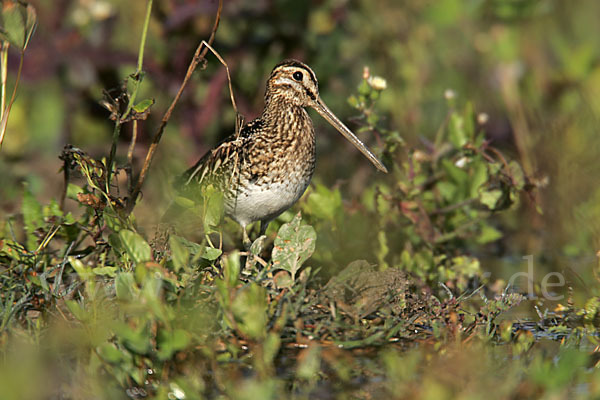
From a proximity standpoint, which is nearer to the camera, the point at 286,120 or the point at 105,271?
the point at 105,271

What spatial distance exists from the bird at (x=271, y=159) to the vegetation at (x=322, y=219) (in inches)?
9.2

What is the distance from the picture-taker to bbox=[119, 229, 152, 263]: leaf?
3.10 metres

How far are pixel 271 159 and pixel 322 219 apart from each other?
56cm

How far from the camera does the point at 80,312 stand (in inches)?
115

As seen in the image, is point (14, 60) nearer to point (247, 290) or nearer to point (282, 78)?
point (282, 78)

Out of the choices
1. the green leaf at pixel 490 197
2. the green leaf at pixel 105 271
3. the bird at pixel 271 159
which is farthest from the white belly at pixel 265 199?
the green leaf at pixel 490 197

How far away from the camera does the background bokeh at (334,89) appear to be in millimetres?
5246

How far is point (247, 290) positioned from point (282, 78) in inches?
61.5

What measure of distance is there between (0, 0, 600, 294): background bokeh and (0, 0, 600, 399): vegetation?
17mm

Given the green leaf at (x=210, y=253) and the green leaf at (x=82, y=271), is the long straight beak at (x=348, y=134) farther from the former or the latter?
the green leaf at (x=82, y=271)

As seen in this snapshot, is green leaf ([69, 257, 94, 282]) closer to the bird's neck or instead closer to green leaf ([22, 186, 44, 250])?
green leaf ([22, 186, 44, 250])

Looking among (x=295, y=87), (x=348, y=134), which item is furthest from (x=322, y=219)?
(x=295, y=87)

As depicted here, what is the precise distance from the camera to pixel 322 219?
432cm

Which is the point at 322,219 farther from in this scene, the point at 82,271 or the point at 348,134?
the point at 82,271
